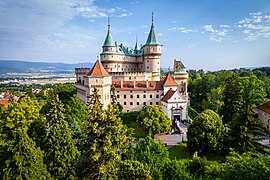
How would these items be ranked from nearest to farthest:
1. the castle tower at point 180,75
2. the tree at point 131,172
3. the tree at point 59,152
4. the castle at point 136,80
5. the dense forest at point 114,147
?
the dense forest at point 114,147 < the tree at point 131,172 < the tree at point 59,152 < the castle at point 136,80 < the castle tower at point 180,75

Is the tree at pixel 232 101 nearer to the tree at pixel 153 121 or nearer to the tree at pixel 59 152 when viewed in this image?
the tree at pixel 153 121

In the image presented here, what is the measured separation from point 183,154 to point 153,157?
45.2 feet

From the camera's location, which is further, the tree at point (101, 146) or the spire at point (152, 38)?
the spire at point (152, 38)

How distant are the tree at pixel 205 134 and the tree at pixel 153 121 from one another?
7.39 meters

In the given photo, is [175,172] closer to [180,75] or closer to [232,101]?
[232,101]

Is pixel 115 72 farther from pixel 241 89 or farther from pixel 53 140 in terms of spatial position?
pixel 53 140

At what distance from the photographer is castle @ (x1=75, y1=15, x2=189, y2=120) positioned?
45.8 metres

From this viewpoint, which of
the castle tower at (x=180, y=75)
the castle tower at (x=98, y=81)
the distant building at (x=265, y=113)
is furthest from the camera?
the castle tower at (x=180, y=75)

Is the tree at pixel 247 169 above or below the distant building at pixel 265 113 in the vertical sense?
above

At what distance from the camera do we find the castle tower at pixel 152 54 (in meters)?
58.6

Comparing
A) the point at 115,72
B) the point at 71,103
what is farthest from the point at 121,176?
the point at 115,72

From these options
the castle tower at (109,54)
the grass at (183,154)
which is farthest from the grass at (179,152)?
the castle tower at (109,54)

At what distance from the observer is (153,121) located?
37500 millimetres

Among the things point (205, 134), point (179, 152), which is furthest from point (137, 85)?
point (205, 134)
